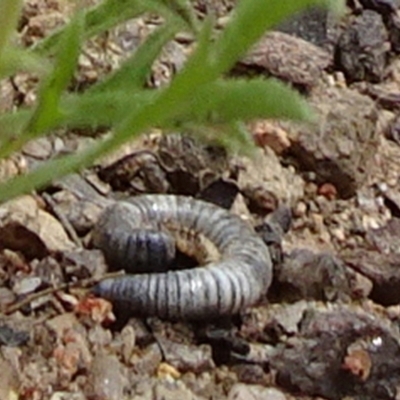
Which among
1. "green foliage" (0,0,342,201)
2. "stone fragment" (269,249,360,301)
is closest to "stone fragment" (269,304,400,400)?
"stone fragment" (269,249,360,301)

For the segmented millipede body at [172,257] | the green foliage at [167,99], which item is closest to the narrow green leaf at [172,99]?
the green foliage at [167,99]

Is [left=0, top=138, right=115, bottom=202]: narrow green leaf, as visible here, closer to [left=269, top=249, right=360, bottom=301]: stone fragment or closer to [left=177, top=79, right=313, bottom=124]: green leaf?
[left=177, top=79, right=313, bottom=124]: green leaf

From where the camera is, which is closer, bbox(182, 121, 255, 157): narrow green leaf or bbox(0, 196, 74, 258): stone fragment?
bbox(182, 121, 255, 157): narrow green leaf

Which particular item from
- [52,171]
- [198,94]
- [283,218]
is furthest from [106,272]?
[198,94]

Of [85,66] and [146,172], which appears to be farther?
[85,66]

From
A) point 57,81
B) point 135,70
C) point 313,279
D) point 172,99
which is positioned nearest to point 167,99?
point 172,99

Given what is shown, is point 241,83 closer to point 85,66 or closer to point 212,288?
point 212,288

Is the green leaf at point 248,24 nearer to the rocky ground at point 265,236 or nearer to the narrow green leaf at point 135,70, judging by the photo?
the narrow green leaf at point 135,70
